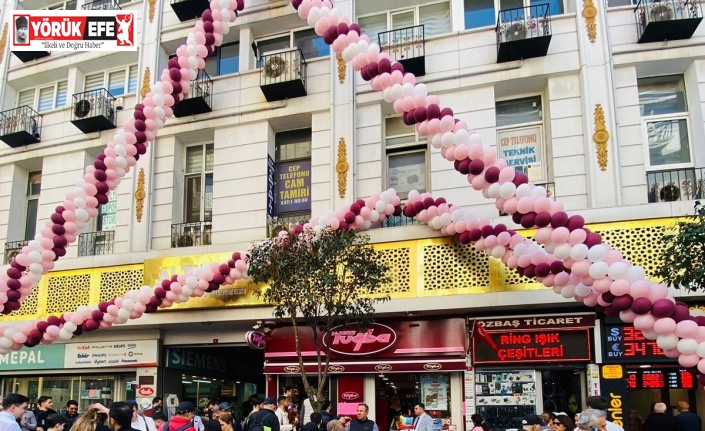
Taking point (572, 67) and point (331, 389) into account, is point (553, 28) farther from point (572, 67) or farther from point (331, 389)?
point (331, 389)

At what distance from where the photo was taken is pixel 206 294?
15.2 meters

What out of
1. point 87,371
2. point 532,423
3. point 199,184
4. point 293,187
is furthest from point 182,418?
point 87,371

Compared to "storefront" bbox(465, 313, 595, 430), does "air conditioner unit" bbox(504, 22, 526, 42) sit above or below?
above

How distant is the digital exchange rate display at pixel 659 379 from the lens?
43.2 feet

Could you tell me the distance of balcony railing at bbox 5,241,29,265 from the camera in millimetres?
18594

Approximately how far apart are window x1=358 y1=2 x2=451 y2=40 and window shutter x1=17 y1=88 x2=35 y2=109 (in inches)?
426

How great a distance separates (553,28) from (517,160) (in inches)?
116

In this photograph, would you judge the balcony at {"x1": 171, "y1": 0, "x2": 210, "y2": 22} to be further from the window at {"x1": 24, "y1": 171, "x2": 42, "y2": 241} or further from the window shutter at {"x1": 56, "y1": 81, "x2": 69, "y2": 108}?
the window at {"x1": 24, "y1": 171, "x2": 42, "y2": 241}

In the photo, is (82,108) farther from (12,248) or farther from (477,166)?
(477,166)

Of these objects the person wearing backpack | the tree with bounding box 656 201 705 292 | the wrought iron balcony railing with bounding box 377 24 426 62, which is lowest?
the person wearing backpack

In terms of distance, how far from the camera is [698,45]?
1339 cm

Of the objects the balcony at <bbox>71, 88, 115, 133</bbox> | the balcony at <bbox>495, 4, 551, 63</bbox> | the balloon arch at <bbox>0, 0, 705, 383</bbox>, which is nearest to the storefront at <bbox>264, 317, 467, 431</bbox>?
the balloon arch at <bbox>0, 0, 705, 383</bbox>

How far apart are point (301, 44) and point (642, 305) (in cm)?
1107

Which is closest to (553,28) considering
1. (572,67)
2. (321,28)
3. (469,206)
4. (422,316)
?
(572,67)
